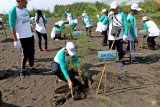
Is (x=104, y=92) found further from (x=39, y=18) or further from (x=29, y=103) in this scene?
(x=39, y=18)

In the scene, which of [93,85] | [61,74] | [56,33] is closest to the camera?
[93,85]

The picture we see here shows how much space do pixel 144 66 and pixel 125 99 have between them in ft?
9.23

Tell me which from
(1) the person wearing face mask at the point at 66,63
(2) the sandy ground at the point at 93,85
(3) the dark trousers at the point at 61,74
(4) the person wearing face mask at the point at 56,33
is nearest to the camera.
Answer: (2) the sandy ground at the point at 93,85

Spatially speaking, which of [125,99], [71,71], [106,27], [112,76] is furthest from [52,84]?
[106,27]

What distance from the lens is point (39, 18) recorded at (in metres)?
11.0

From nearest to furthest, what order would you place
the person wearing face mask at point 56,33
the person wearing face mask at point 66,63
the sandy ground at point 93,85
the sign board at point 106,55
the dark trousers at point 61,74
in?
the sandy ground at point 93,85, the person wearing face mask at point 66,63, the sign board at point 106,55, the dark trousers at point 61,74, the person wearing face mask at point 56,33

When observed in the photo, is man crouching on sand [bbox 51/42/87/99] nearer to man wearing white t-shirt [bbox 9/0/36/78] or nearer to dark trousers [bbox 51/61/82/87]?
dark trousers [bbox 51/61/82/87]

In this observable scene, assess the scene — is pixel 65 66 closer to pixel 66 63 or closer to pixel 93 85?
pixel 66 63

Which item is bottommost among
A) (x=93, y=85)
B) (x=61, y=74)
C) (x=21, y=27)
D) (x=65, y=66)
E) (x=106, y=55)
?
(x=93, y=85)

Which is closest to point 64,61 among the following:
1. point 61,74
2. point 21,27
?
point 61,74

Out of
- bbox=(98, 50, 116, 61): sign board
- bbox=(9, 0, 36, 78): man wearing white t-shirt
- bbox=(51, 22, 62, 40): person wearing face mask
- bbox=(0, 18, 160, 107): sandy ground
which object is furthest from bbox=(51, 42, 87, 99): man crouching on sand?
bbox=(51, 22, 62, 40): person wearing face mask

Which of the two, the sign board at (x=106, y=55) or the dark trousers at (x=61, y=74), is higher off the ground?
the sign board at (x=106, y=55)

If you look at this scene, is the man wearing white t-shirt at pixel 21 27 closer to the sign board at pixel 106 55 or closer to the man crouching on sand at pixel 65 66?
the man crouching on sand at pixel 65 66

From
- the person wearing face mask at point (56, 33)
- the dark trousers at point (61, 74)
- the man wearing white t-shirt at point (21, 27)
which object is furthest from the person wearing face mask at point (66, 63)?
the person wearing face mask at point (56, 33)
